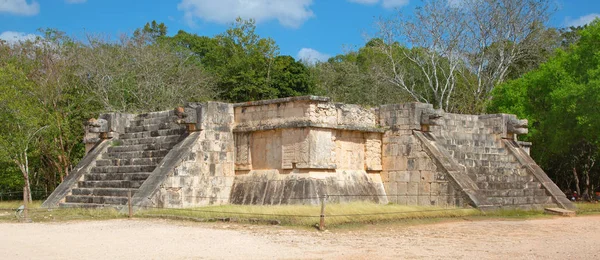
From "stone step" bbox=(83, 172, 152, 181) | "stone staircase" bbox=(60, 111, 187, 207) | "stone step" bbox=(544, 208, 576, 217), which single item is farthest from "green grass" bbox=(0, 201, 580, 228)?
"stone step" bbox=(83, 172, 152, 181)

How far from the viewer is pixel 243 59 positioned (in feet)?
124

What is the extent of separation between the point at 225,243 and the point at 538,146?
1780cm

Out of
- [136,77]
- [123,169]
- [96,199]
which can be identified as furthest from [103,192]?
[136,77]

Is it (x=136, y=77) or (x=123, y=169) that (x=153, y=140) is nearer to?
(x=123, y=169)

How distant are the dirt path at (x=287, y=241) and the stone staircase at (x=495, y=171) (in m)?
3.47

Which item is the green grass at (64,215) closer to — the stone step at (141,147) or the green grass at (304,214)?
the green grass at (304,214)

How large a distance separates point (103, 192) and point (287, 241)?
27.4 feet

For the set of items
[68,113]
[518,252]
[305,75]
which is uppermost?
[305,75]

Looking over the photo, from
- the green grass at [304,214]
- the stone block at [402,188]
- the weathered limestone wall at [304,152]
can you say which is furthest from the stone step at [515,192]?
the weathered limestone wall at [304,152]

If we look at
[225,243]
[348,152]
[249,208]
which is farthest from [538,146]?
[225,243]

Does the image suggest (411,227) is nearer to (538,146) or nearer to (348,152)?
(348,152)

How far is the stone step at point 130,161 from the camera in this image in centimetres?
1811

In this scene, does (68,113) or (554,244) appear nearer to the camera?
(554,244)

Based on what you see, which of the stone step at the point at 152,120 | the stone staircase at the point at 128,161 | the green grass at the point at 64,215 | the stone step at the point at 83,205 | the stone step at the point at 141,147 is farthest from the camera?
the stone step at the point at 152,120
